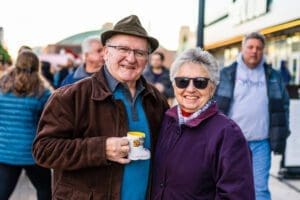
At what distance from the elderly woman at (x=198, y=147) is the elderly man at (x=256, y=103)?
2.25 m

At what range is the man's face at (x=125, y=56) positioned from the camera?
2.58m

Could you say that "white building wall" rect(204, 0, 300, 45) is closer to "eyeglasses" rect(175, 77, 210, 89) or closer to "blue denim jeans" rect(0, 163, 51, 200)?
"blue denim jeans" rect(0, 163, 51, 200)

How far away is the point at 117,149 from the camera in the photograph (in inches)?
92.5

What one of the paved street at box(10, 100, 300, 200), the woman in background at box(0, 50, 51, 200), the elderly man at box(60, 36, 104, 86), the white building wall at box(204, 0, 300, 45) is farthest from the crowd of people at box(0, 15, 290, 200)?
the white building wall at box(204, 0, 300, 45)

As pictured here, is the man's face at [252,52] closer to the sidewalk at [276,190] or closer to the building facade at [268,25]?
the sidewalk at [276,190]

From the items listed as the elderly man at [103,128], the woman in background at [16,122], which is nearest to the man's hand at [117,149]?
the elderly man at [103,128]

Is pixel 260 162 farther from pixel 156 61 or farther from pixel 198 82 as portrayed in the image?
pixel 156 61

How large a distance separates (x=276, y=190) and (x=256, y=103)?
2.38m

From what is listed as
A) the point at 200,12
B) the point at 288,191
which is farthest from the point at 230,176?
the point at 200,12

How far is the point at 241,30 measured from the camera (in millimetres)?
26219

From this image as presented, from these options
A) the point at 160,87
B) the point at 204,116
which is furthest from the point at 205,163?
the point at 160,87

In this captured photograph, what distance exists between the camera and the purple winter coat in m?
2.26

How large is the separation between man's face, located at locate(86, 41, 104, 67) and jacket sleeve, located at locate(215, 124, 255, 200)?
3.07 metres

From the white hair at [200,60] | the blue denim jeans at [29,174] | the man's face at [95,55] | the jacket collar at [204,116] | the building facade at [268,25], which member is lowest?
the blue denim jeans at [29,174]
